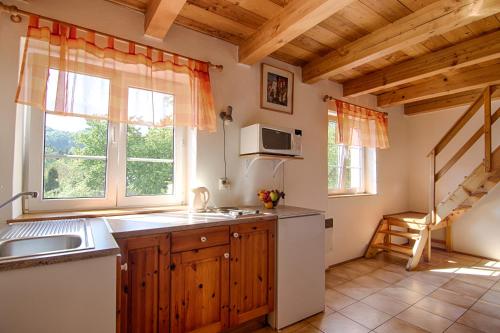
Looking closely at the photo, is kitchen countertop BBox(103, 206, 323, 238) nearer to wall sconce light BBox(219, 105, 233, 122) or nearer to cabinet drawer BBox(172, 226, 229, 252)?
cabinet drawer BBox(172, 226, 229, 252)

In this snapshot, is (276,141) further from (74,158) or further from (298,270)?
(74,158)

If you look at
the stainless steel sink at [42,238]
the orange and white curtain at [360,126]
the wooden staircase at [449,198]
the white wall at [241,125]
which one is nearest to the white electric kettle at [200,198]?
the white wall at [241,125]

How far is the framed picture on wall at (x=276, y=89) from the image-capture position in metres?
2.59

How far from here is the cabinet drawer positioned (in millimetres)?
1575

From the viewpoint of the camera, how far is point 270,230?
6.49 feet

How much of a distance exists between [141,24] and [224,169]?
1.35 m

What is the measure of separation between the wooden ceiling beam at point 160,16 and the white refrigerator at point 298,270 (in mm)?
1689

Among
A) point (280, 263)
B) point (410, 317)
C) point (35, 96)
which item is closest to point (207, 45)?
point (35, 96)

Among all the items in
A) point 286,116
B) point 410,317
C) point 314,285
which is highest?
point 286,116

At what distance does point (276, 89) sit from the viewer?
2.68 m

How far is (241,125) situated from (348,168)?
1.95 m

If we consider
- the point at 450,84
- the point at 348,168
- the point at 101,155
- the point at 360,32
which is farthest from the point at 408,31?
the point at 101,155

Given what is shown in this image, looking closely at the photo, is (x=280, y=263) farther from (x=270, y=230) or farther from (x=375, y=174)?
(x=375, y=174)

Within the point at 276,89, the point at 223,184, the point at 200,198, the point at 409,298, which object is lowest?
the point at 409,298
